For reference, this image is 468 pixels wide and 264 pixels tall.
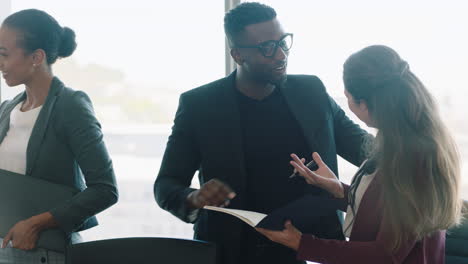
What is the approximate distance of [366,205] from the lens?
4.60ft

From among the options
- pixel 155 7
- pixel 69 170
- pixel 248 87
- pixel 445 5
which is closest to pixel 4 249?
pixel 69 170

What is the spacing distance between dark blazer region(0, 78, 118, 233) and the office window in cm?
105

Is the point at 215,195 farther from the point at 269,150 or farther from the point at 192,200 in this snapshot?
the point at 269,150

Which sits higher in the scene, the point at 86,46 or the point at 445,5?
the point at 445,5

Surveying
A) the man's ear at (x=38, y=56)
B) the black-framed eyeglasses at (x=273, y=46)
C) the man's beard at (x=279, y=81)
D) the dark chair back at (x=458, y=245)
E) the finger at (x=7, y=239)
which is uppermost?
the black-framed eyeglasses at (x=273, y=46)

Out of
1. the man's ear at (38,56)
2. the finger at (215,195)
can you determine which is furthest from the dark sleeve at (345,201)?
the man's ear at (38,56)

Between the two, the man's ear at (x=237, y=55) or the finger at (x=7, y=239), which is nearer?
the finger at (x=7, y=239)

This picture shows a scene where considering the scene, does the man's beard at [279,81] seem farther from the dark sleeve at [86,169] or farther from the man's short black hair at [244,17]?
the dark sleeve at [86,169]

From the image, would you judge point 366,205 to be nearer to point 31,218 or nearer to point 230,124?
point 230,124

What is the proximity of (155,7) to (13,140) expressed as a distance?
1156mm

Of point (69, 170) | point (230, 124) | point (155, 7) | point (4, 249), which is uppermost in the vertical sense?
point (155, 7)

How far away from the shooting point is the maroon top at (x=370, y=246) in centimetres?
134

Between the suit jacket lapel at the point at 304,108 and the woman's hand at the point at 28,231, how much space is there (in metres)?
0.89

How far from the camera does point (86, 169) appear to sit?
5.72 feet
